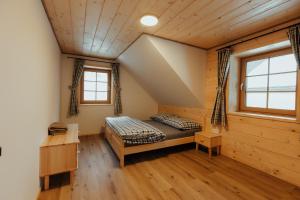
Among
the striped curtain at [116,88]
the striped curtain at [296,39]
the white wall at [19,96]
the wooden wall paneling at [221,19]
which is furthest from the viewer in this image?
the striped curtain at [116,88]

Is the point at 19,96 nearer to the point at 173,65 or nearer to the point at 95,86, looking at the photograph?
the point at 173,65

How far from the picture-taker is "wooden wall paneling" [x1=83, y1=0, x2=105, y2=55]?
1.74m

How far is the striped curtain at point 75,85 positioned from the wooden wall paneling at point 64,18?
91 cm

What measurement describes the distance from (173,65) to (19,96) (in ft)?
7.60

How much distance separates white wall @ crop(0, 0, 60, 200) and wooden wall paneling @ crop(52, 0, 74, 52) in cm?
23

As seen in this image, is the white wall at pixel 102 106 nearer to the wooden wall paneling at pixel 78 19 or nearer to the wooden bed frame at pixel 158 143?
the wooden bed frame at pixel 158 143

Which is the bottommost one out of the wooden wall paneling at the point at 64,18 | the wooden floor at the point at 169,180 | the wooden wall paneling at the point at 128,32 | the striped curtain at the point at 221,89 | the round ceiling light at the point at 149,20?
the wooden floor at the point at 169,180

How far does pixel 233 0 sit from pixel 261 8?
0.41 m

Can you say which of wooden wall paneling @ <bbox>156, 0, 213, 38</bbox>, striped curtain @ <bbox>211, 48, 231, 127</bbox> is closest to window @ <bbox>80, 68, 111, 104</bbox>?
wooden wall paneling @ <bbox>156, 0, 213, 38</bbox>

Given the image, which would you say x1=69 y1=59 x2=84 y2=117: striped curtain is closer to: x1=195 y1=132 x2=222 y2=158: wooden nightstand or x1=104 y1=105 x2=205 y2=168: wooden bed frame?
x1=104 y1=105 x2=205 y2=168: wooden bed frame

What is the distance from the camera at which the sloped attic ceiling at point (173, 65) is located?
276 centimetres

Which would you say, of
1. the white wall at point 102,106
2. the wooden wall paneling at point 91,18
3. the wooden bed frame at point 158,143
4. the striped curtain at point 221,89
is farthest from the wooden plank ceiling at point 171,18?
the wooden bed frame at point 158,143

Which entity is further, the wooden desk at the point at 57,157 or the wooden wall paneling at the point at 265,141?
the wooden wall paneling at the point at 265,141

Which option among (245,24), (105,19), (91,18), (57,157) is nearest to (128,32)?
(105,19)
